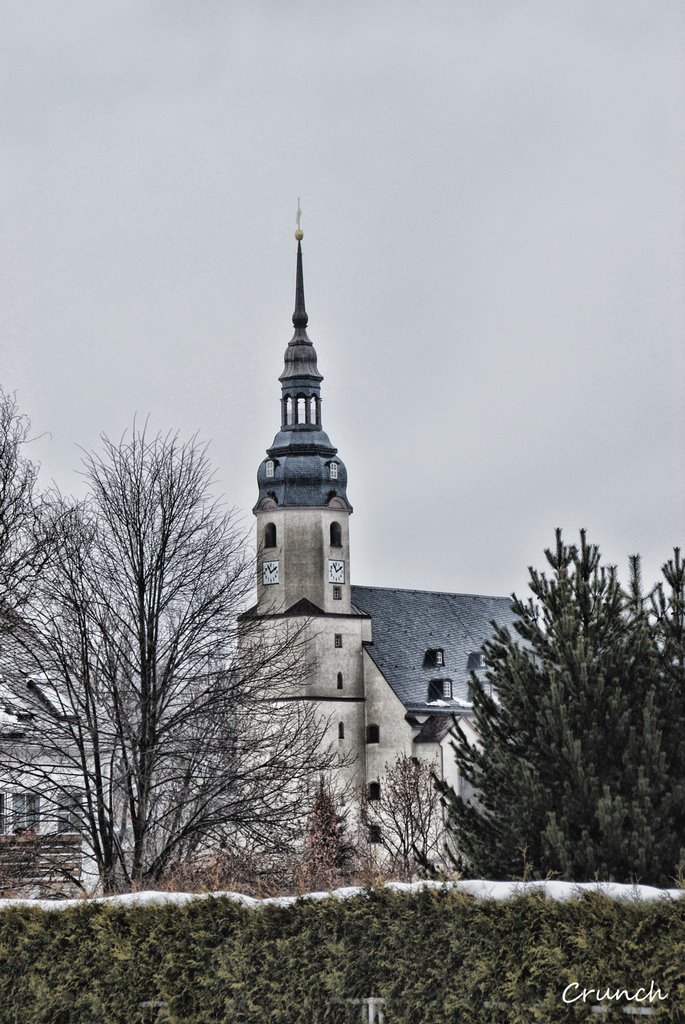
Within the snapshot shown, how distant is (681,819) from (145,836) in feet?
51.9

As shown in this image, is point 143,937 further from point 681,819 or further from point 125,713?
point 125,713

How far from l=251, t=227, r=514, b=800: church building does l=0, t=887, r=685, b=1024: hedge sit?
87.1 metres

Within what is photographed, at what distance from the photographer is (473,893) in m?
12.2

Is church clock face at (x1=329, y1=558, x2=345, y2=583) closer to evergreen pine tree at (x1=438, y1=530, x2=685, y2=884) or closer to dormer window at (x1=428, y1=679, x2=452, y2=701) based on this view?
dormer window at (x1=428, y1=679, x2=452, y2=701)

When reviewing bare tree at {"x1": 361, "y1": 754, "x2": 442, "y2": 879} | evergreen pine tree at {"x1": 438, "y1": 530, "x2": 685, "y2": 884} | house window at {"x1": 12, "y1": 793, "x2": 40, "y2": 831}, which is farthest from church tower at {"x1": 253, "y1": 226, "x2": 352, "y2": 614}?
evergreen pine tree at {"x1": 438, "y1": 530, "x2": 685, "y2": 884}

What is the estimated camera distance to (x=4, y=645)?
29.5 meters

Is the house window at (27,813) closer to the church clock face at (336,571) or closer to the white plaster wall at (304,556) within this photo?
the white plaster wall at (304,556)

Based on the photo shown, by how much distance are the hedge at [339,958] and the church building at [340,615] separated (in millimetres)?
87131

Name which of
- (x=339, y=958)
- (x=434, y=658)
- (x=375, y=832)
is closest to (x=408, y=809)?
(x=375, y=832)

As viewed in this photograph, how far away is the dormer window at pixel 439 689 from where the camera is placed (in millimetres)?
108062

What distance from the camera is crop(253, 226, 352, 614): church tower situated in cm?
10769

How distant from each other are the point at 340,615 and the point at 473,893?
95272mm

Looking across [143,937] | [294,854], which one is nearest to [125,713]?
[294,854]

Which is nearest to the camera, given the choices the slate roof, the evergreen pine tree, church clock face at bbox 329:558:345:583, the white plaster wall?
the evergreen pine tree
